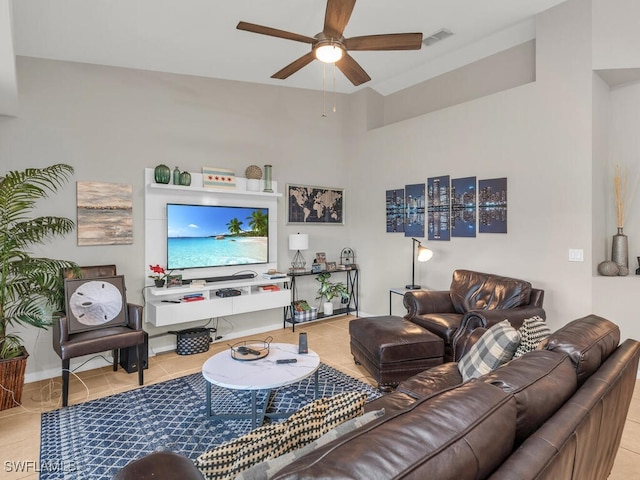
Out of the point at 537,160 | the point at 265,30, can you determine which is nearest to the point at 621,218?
the point at 537,160

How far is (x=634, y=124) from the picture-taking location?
12.1ft

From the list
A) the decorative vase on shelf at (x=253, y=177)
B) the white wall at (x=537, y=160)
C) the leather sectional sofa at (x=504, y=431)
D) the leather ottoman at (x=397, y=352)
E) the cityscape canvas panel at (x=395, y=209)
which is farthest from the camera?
the cityscape canvas panel at (x=395, y=209)

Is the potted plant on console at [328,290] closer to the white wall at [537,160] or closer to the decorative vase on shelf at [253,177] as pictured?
the white wall at [537,160]

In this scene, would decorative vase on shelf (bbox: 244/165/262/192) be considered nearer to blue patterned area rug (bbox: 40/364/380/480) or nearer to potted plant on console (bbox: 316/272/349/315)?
potted plant on console (bbox: 316/272/349/315)

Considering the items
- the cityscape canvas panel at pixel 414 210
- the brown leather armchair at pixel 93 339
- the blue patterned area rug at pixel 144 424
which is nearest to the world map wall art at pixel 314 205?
the cityscape canvas panel at pixel 414 210

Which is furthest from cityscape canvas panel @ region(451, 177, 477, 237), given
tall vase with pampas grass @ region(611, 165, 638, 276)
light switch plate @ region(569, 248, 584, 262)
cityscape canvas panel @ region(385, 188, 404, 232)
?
tall vase with pampas grass @ region(611, 165, 638, 276)

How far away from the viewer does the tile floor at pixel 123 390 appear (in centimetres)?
227

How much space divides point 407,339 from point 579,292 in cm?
184

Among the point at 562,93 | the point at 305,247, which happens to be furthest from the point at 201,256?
the point at 562,93

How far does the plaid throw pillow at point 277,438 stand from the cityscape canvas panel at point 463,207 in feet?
Result: 11.5

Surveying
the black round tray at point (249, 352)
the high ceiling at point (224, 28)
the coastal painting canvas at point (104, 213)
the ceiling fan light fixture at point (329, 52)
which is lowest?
the black round tray at point (249, 352)

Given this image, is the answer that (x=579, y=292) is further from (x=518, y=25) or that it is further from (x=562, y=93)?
(x=518, y=25)

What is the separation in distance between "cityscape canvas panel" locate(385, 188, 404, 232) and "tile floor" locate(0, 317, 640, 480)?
5.23ft

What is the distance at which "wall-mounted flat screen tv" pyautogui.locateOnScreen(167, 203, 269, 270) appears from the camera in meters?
4.25
